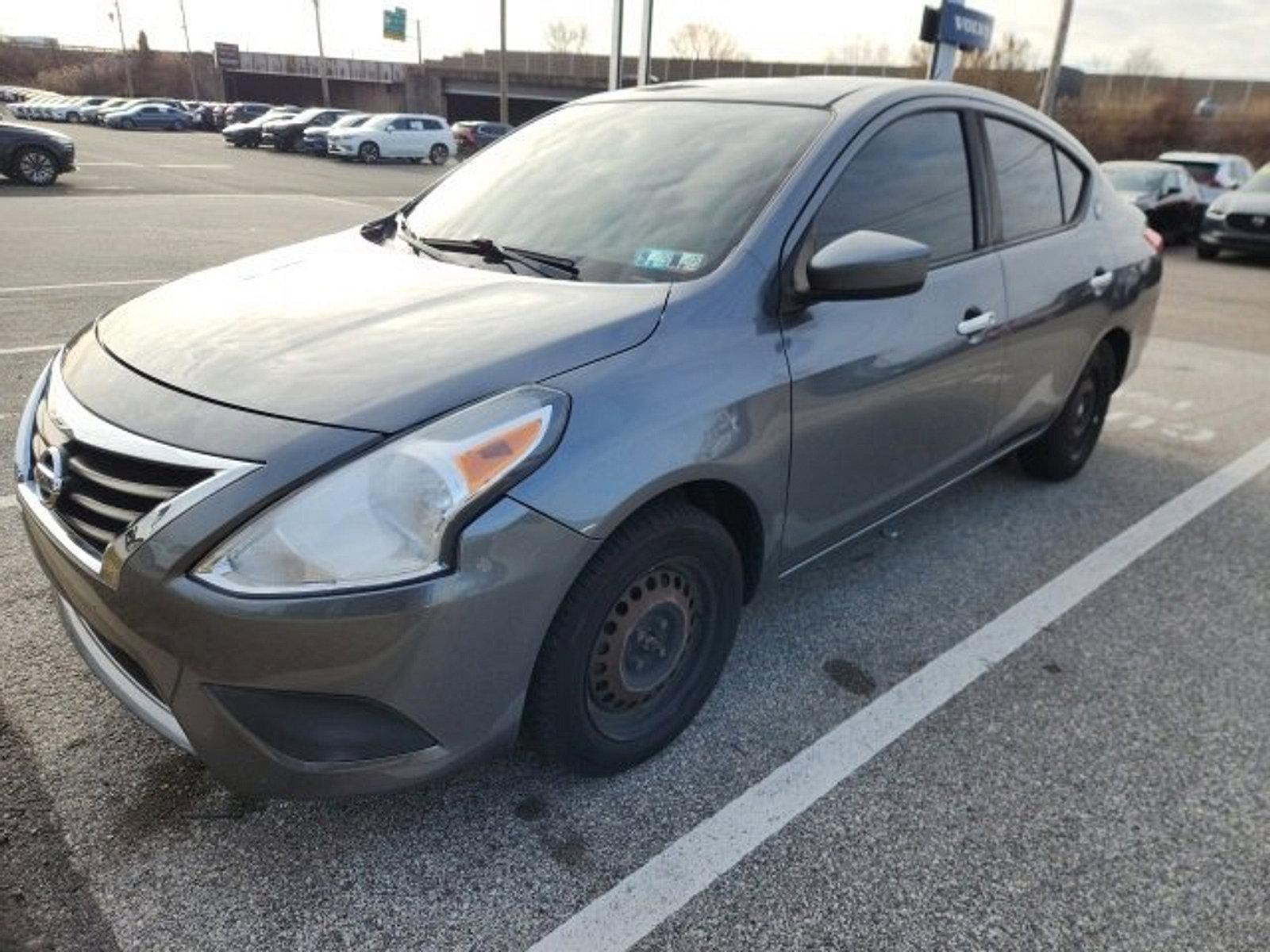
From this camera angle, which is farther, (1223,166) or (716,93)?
(1223,166)

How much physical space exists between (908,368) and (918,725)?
1.05 meters

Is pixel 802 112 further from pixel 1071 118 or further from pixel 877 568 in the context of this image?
pixel 1071 118

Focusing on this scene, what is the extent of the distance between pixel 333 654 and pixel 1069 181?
3643 mm

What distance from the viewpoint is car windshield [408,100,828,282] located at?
2.47 meters

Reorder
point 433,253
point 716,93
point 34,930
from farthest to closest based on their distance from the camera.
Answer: point 716,93 → point 433,253 → point 34,930

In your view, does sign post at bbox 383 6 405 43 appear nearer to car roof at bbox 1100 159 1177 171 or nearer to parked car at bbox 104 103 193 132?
parked car at bbox 104 103 193 132

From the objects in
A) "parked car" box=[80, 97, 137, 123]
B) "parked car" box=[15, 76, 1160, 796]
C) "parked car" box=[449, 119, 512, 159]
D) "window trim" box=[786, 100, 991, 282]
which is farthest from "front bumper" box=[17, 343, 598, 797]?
"parked car" box=[80, 97, 137, 123]

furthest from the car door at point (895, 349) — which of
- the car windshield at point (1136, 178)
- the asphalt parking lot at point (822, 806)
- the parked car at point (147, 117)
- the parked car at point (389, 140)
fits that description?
the parked car at point (147, 117)

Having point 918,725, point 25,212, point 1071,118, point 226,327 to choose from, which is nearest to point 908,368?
point 918,725

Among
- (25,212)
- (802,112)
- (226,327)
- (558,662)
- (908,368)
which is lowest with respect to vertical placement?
(25,212)

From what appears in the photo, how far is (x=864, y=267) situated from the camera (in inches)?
91.4

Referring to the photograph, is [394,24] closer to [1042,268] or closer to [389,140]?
[389,140]

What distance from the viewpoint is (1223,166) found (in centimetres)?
1778

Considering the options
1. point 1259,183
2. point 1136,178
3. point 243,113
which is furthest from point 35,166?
point 243,113
